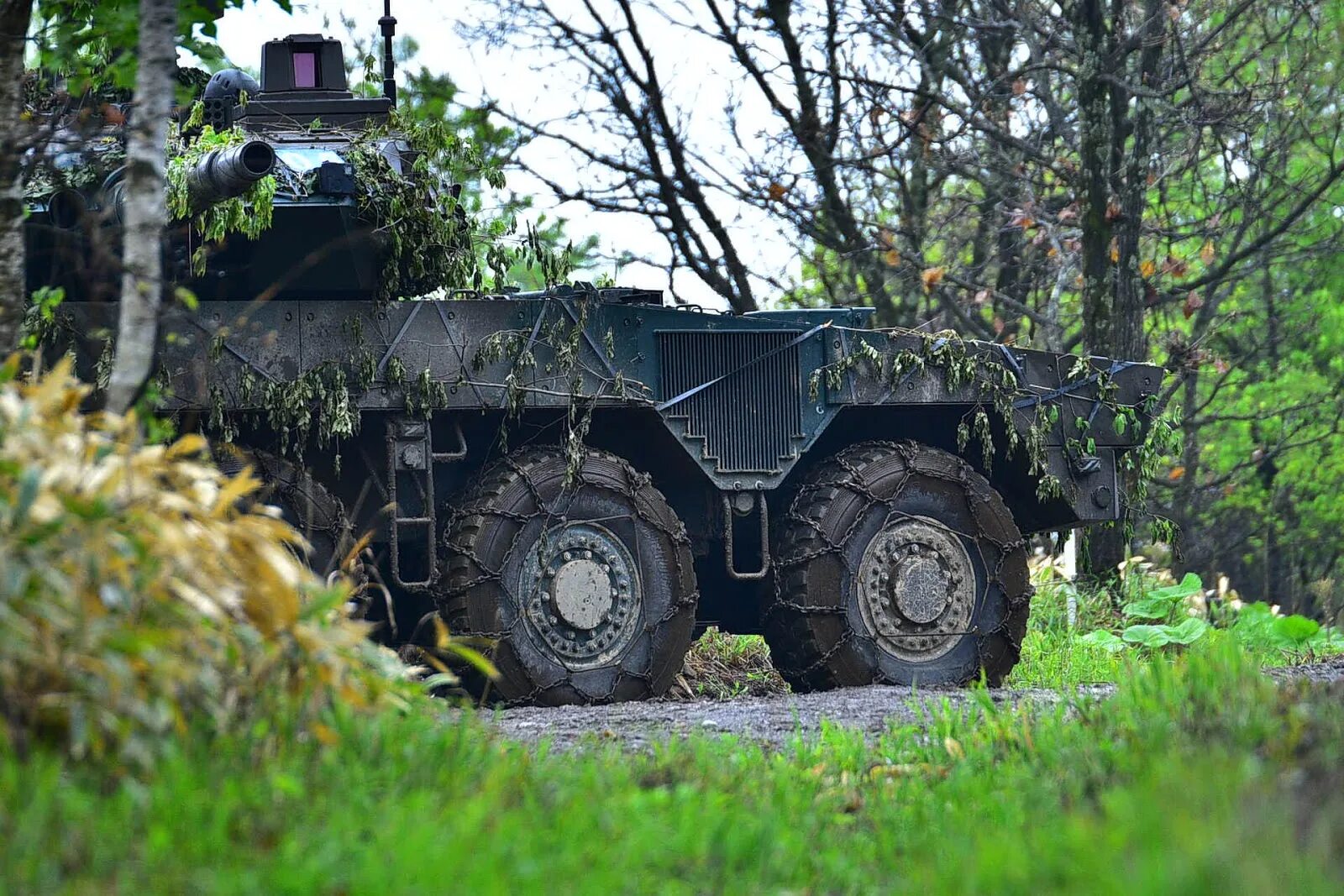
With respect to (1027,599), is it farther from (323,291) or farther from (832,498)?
(323,291)

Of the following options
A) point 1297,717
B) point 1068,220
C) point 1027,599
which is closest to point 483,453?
point 1027,599

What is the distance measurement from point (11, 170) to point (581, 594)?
4.16m

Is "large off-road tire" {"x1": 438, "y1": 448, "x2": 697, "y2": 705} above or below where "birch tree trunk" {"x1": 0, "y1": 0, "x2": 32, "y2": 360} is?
below

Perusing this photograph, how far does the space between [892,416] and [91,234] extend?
611cm

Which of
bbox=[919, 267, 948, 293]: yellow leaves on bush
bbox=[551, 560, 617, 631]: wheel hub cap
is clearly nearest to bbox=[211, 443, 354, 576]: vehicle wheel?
bbox=[551, 560, 617, 631]: wheel hub cap

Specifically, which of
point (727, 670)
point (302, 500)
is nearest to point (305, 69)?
point (302, 500)

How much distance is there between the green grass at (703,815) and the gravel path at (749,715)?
84 cm

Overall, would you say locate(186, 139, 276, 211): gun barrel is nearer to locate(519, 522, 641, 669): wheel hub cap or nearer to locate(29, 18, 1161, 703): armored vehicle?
locate(29, 18, 1161, 703): armored vehicle

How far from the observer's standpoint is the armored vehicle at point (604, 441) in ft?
30.0

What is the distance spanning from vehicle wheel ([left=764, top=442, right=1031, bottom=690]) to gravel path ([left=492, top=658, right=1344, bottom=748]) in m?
0.67

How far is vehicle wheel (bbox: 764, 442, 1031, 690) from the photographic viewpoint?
33.9 ft

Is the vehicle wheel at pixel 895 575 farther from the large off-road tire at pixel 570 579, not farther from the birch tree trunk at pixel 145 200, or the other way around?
the birch tree trunk at pixel 145 200

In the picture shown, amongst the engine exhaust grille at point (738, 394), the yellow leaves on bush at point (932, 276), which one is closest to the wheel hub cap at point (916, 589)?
the engine exhaust grille at point (738, 394)

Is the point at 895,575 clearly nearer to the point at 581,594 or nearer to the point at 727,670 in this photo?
the point at 581,594
